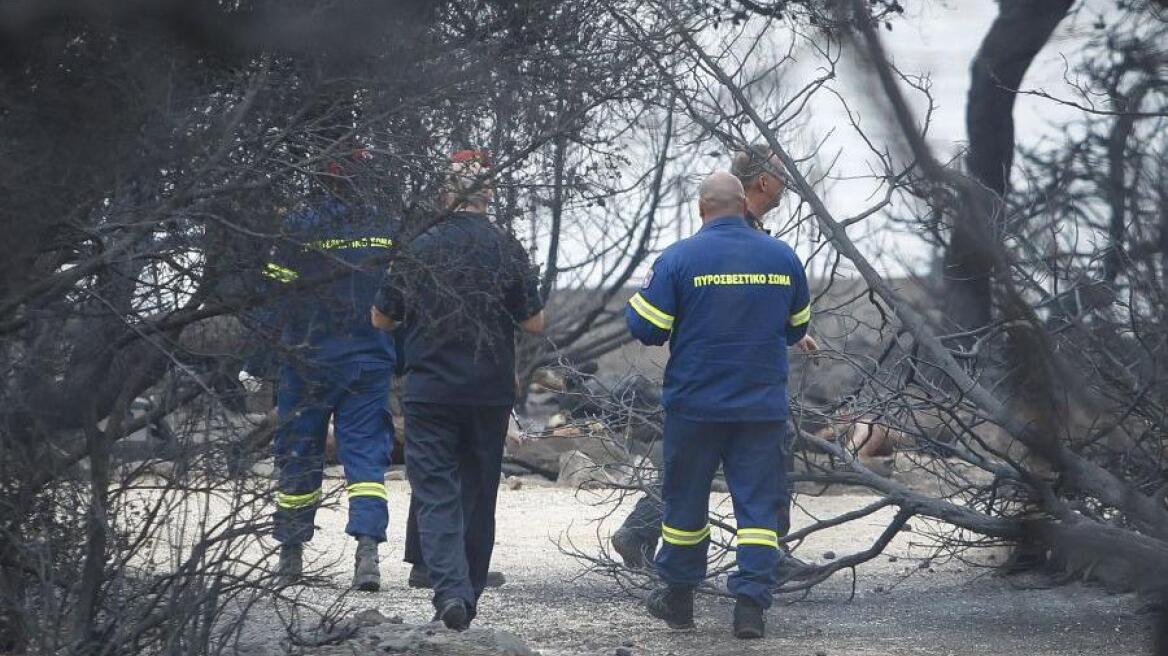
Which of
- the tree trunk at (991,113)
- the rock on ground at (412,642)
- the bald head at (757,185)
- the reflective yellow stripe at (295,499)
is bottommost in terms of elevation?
the rock on ground at (412,642)

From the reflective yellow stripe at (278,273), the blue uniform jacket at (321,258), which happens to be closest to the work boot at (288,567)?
the blue uniform jacket at (321,258)

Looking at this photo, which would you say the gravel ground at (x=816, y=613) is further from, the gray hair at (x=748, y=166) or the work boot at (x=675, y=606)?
the gray hair at (x=748, y=166)

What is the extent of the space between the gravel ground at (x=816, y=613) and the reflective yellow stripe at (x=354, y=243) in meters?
0.79

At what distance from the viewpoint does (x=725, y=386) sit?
5.98 metres

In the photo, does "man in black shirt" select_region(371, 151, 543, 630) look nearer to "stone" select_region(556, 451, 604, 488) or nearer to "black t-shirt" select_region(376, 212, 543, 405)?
"black t-shirt" select_region(376, 212, 543, 405)

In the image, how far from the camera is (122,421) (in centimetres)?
409

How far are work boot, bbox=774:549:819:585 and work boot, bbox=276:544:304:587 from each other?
2.27 m

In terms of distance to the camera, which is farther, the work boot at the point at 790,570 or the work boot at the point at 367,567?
the work boot at the point at 367,567

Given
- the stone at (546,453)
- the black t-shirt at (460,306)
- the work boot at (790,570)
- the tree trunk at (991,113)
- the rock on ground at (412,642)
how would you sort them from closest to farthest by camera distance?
the tree trunk at (991,113) → the black t-shirt at (460,306) → the rock on ground at (412,642) → the work boot at (790,570) → the stone at (546,453)

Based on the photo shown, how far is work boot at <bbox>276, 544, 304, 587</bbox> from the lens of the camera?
13.9 feet

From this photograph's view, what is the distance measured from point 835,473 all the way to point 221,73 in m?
3.64

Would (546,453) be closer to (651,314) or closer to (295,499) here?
(651,314)

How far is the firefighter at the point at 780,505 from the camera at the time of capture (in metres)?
6.50

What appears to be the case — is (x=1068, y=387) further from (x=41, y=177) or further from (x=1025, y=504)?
(x=41, y=177)
